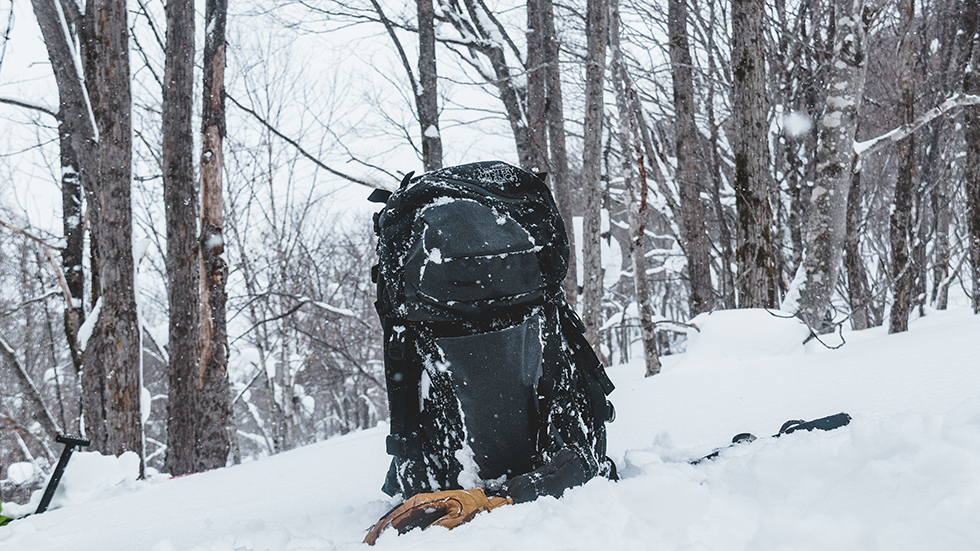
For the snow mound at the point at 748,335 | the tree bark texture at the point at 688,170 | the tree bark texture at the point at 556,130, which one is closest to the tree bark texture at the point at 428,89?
the tree bark texture at the point at 556,130

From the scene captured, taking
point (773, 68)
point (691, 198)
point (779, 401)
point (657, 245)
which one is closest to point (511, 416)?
point (779, 401)

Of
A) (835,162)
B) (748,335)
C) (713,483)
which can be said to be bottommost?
(748,335)

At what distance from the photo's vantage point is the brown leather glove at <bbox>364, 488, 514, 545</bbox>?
115cm

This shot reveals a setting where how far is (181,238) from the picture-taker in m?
4.34

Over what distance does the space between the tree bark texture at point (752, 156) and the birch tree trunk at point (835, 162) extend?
76cm

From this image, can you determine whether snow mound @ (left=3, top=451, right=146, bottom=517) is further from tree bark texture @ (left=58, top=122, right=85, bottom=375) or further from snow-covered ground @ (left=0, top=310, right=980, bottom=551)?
tree bark texture @ (left=58, top=122, right=85, bottom=375)

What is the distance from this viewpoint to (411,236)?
1.64 m

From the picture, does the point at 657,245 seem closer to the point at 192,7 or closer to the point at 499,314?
the point at 192,7

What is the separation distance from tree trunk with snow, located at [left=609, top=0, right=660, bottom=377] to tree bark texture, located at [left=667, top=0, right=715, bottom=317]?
2.33m

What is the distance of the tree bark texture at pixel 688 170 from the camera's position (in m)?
6.89

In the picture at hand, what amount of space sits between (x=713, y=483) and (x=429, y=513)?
59 centimetres

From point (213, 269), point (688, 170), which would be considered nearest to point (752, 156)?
point (688, 170)

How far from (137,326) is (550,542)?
4.02 m

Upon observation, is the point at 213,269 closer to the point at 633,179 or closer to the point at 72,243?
the point at 72,243
